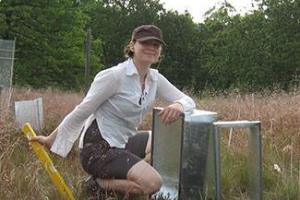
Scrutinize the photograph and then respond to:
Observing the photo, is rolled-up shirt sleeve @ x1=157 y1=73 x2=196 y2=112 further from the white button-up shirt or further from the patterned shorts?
the patterned shorts

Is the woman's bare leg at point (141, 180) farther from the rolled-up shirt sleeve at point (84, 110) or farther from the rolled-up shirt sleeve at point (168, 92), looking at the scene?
the rolled-up shirt sleeve at point (168, 92)

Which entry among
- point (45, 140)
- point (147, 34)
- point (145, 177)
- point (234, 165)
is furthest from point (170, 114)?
point (234, 165)

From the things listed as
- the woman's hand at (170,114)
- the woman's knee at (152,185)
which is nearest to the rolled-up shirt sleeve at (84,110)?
the woman's hand at (170,114)

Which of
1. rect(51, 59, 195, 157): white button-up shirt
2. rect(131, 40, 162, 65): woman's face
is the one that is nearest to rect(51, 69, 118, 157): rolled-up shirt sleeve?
rect(51, 59, 195, 157): white button-up shirt

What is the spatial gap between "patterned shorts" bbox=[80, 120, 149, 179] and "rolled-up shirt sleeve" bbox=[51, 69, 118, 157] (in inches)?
3.8

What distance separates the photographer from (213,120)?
354 centimetres

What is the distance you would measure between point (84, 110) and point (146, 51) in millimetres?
509

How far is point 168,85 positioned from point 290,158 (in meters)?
1.23

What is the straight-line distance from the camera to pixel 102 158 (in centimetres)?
346

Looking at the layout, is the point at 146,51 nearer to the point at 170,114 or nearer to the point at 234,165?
the point at 170,114

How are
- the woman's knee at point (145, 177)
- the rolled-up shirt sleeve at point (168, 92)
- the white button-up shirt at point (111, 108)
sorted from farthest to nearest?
the rolled-up shirt sleeve at point (168, 92) → the white button-up shirt at point (111, 108) → the woman's knee at point (145, 177)

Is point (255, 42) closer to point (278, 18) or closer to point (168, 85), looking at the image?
point (278, 18)

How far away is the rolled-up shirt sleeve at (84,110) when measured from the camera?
11.3 feet

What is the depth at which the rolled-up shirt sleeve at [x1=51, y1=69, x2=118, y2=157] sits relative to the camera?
136 inches
